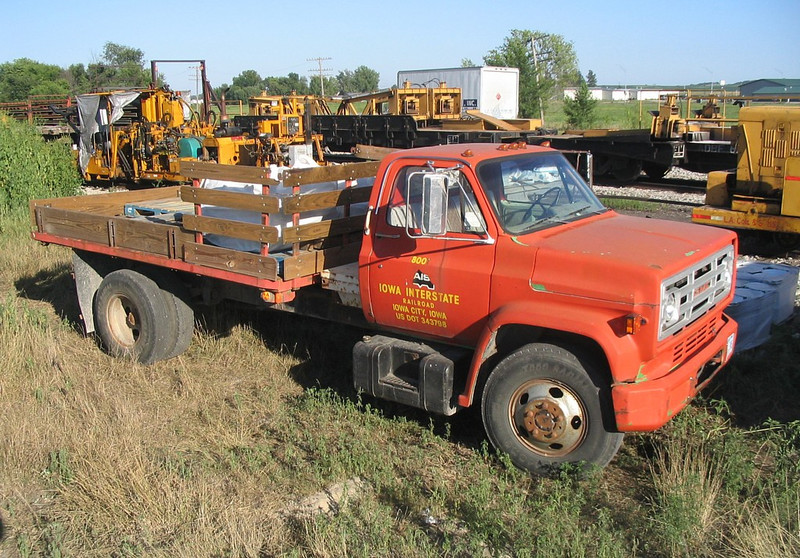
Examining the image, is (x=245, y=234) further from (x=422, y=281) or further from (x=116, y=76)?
(x=116, y=76)

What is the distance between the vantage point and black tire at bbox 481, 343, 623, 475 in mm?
4453

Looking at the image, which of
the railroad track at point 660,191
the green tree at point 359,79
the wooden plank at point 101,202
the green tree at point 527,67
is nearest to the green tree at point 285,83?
the green tree at point 359,79

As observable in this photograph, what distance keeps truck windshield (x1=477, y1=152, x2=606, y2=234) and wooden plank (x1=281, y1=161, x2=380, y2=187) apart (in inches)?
55.1

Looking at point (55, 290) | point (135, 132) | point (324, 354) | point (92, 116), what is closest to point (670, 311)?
point (324, 354)

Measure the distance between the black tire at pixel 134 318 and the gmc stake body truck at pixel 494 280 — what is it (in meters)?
0.42

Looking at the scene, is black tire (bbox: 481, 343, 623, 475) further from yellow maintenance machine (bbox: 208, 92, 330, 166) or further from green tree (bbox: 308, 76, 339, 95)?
green tree (bbox: 308, 76, 339, 95)

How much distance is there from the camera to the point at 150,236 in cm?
657

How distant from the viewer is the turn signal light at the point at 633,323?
4180mm

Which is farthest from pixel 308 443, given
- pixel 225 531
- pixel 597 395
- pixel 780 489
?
pixel 780 489

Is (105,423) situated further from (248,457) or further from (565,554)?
(565,554)

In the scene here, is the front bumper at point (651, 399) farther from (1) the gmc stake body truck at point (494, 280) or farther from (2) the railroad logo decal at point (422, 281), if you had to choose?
(2) the railroad logo decal at point (422, 281)

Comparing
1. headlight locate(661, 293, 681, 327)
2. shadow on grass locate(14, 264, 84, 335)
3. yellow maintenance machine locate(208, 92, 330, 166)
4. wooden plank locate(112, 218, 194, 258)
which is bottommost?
shadow on grass locate(14, 264, 84, 335)

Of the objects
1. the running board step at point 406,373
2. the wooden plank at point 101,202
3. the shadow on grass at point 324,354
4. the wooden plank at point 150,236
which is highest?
the wooden plank at point 101,202

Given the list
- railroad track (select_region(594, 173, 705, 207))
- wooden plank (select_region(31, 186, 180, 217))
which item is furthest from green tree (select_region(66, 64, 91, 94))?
wooden plank (select_region(31, 186, 180, 217))
